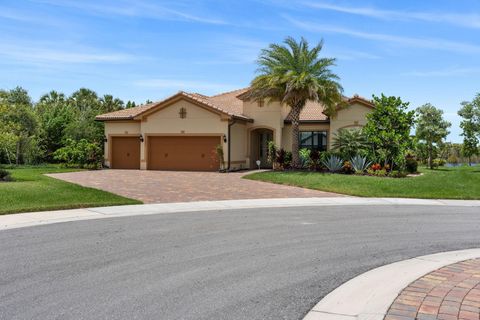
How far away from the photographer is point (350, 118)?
99.0 feet

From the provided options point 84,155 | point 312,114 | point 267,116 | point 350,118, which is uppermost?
point 312,114

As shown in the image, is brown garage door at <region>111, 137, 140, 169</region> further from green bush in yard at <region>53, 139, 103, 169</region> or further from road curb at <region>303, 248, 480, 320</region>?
road curb at <region>303, 248, 480, 320</region>

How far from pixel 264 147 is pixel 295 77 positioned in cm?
843

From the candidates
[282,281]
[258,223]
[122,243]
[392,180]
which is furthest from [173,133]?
[282,281]

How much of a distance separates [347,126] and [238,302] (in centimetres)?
2595

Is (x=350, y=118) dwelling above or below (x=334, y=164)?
above

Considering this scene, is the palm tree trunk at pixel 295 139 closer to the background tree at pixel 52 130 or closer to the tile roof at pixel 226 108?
the tile roof at pixel 226 108

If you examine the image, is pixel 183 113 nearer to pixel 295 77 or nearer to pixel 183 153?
pixel 183 153

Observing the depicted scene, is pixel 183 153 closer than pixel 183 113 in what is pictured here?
No

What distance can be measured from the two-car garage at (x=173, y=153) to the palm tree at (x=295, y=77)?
4.98 metres

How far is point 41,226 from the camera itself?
10406mm

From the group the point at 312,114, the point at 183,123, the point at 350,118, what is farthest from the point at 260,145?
the point at 350,118

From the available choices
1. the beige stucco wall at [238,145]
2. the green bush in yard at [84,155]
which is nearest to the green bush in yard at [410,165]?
the beige stucco wall at [238,145]

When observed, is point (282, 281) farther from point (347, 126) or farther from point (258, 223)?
point (347, 126)
